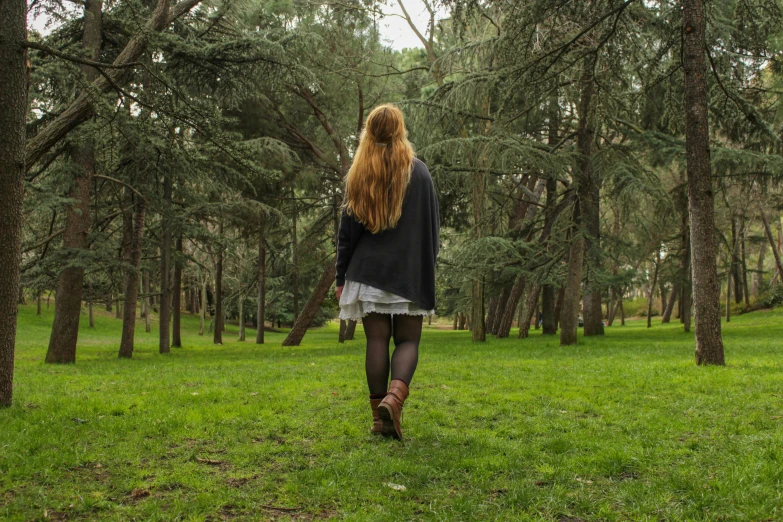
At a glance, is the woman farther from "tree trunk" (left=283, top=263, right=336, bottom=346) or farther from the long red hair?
"tree trunk" (left=283, top=263, right=336, bottom=346)

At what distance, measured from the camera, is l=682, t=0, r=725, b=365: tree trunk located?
7.80m

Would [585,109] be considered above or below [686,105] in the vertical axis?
above

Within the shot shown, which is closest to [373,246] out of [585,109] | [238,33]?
[238,33]

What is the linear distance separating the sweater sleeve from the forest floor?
42.2 inches

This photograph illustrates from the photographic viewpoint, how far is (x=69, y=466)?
3.34 meters

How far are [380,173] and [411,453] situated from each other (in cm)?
168

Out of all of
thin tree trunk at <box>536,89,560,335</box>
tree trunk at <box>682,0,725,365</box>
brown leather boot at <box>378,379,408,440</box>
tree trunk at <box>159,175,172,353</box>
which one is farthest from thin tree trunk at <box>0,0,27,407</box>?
thin tree trunk at <box>536,89,560,335</box>

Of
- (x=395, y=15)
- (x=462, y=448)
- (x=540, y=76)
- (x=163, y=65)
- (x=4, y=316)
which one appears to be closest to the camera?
(x=462, y=448)

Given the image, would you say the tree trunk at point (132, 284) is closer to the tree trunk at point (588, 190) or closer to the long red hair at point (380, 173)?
the tree trunk at point (588, 190)

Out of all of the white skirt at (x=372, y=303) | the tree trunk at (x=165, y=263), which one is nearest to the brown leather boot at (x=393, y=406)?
the white skirt at (x=372, y=303)

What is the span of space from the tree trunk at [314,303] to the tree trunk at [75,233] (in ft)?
21.4

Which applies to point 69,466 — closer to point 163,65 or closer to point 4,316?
point 4,316

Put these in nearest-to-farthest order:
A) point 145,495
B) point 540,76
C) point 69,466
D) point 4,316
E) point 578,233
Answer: point 145,495 → point 69,466 → point 4,316 → point 540,76 → point 578,233

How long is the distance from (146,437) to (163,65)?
9158 millimetres
